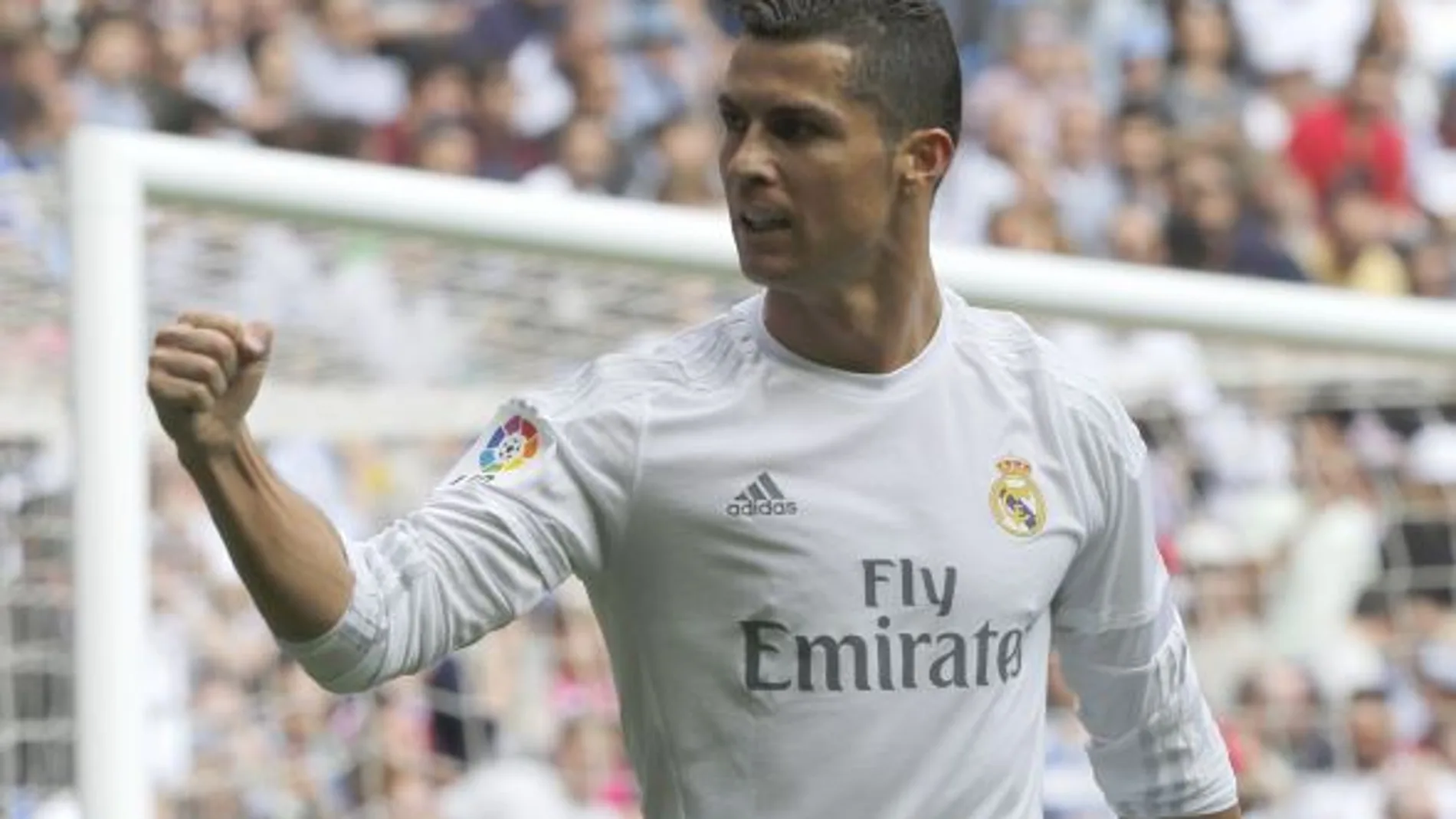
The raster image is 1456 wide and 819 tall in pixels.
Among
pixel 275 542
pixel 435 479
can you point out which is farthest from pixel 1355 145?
pixel 275 542

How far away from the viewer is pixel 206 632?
24.5 feet

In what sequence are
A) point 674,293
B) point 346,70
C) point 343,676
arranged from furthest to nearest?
point 346,70
point 674,293
point 343,676

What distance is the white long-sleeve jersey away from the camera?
425 cm

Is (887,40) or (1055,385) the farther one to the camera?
(1055,385)

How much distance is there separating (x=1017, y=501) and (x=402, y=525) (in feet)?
2.65

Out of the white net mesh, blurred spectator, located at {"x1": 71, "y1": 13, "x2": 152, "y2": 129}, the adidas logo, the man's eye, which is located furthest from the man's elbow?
blurred spectator, located at {"x1": 71, "y1": 13, "x2": 152, "y2": 129}

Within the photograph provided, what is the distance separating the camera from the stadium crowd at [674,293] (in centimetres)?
728

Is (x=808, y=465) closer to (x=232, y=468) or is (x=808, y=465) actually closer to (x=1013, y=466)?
(x=1013, y=466)

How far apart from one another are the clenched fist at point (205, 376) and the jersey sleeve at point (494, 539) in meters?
0.28

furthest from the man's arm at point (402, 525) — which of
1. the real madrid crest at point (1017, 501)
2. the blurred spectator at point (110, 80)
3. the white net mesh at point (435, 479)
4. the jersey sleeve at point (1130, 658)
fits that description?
the blurred spectator at point (110, 80)

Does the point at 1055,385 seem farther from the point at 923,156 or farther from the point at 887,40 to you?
the point at 887,40

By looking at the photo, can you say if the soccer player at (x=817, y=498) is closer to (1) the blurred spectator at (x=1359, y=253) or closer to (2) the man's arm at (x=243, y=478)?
(2) the man's arm at (x=243, y=478)

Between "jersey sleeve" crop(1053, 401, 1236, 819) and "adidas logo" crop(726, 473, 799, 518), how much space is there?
16.8 inches

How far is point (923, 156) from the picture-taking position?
4398 mm
